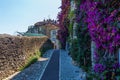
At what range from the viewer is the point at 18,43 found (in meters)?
18.8

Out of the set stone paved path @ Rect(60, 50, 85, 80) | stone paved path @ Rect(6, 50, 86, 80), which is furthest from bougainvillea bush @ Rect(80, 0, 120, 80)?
stone paved path @ Rect(60, 50, 85, 80)

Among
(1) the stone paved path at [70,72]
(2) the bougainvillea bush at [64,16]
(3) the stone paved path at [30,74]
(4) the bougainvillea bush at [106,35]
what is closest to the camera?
(4) the bougainvillea bush at [106,35]

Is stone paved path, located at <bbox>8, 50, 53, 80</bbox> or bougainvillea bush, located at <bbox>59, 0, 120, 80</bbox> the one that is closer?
bougainvillea bush, located at <bbox>59, 0, 120, 80</bbox>

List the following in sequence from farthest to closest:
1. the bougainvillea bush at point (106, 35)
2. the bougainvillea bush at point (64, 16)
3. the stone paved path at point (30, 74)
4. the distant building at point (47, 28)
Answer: the distant building at point (47, 28), the bougainvillea bush at point (64, 16), the stone paved path at point (30, 74), the bougainvillea bush at point (106, 35)

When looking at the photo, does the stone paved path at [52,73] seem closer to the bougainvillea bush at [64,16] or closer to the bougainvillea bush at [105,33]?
the bougainvillea bush at [105,33]

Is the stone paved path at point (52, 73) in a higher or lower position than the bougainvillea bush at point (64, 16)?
lower

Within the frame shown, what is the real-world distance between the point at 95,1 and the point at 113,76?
2464 millimetres

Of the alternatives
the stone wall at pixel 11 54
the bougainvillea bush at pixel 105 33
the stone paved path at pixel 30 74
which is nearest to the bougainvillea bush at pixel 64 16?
the stone wall at pixel 11 54

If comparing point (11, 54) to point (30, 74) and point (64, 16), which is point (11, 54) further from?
point (64, 16)

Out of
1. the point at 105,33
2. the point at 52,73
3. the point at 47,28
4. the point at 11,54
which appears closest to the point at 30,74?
the point at 52,73

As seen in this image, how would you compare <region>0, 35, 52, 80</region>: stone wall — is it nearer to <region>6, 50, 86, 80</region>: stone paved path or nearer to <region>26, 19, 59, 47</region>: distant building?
<region>6, 50, 86, 80</region>: stone paved path

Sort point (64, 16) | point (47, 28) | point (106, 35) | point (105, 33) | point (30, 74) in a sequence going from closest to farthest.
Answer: point (106, 35) < point (105, 33) < point (30, 74) < point (64, 16) < point (47, 28)

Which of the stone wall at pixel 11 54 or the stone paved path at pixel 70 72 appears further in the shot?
the stone wall at pixel 11 54

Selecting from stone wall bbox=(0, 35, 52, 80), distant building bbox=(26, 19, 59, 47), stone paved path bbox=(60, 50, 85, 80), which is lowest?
stone paved path bbox=(60, 50, 85, 80)
